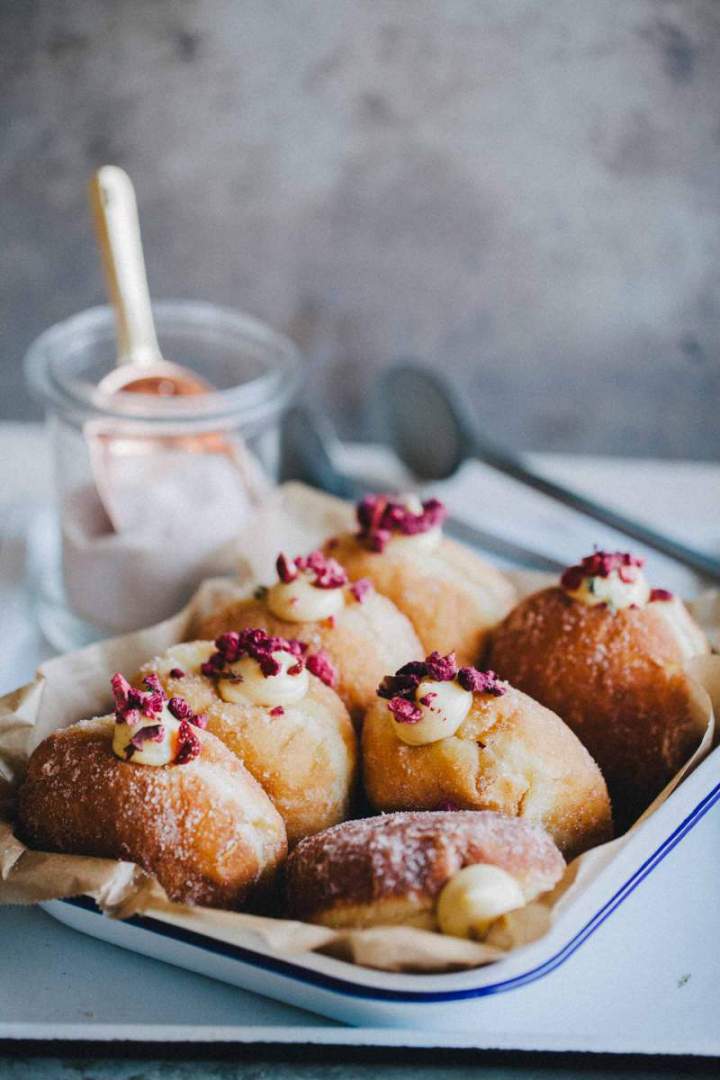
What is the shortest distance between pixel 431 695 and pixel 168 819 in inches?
10.2

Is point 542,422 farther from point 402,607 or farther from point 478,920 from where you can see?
point 478,920

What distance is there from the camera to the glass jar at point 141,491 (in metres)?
1.50

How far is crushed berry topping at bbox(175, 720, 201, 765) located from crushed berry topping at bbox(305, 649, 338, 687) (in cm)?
21

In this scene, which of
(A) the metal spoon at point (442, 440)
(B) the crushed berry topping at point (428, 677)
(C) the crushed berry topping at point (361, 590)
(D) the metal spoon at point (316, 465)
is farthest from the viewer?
(D) the metal spoon at point (316, 465)

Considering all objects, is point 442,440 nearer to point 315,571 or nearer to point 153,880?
point 315,571

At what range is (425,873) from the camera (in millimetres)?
874

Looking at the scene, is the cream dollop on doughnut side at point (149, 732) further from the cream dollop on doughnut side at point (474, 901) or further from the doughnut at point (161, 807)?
the cream dollop on doughnut side at point (474, 901)

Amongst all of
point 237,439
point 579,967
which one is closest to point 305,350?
point 237,439

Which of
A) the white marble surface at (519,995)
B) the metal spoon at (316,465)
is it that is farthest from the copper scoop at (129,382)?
the white marble surface at (519,995)

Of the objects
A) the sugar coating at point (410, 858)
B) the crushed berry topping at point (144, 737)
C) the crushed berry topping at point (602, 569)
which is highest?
the crushed berry topping at point (144, 737)

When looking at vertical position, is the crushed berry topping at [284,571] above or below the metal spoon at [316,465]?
above

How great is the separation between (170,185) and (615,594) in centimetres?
109

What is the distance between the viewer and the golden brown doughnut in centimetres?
95

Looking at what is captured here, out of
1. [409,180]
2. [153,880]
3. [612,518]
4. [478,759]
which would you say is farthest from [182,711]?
[409,180]
